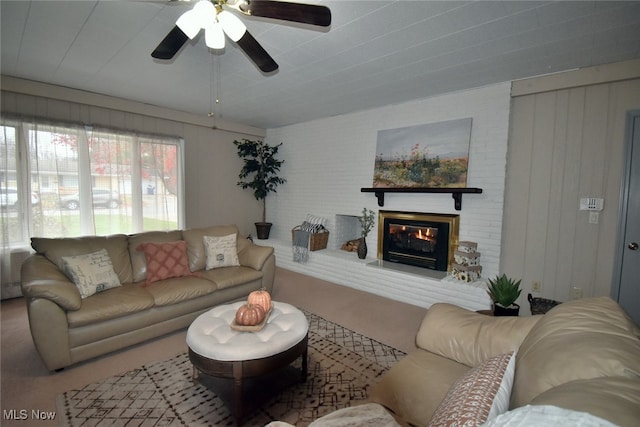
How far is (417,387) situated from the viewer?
4.45 feet

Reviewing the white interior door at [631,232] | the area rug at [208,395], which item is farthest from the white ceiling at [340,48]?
the area rug at [208,395]

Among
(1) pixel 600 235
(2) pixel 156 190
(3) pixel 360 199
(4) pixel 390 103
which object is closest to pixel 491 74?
(4) pixel 390 103

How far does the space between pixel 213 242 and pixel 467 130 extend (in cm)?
333

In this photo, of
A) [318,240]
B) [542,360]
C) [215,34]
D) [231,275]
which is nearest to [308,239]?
[318,240]

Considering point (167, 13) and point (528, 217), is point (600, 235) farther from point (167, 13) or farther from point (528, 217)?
point (167, 13)

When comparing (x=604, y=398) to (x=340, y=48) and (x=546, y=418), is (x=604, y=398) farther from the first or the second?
(x=340, y=48)

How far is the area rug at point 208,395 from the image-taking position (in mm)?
1694

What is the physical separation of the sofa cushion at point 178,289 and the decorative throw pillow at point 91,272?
350 mm

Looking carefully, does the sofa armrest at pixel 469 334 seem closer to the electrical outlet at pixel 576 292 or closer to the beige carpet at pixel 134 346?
the beige carpet at pixel 134 346

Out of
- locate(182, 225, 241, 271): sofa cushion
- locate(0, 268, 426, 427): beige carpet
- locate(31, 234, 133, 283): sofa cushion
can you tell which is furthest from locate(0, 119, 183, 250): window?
locate(182, 225, 241, 271): sofa cushion

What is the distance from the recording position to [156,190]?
449 centimetres

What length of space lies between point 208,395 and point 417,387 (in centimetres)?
137

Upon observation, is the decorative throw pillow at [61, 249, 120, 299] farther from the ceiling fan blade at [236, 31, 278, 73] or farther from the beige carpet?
the ceiling fan blade at [236, 31, 278, 73]

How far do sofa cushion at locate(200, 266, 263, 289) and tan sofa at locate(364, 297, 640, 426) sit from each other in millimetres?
2032
